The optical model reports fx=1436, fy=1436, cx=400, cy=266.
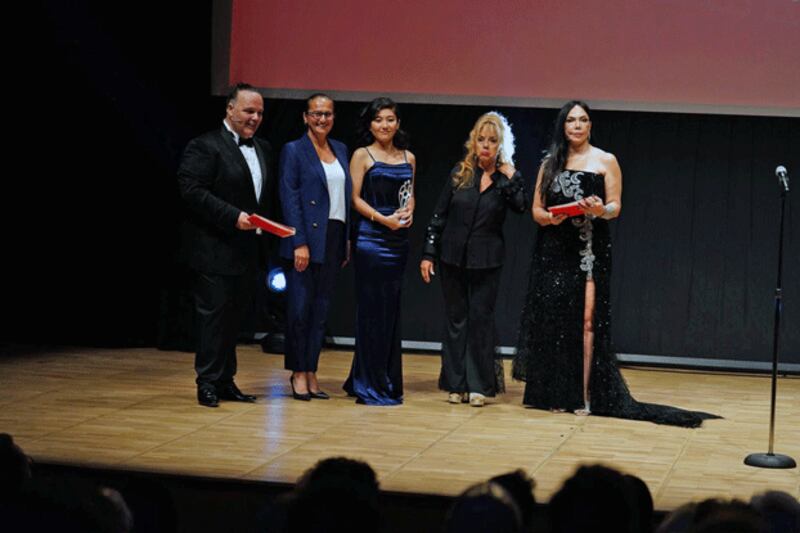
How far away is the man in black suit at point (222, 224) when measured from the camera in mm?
6504

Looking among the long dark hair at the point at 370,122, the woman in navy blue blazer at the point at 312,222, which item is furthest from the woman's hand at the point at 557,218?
the woman in navy blue blazer at the point at 312,222

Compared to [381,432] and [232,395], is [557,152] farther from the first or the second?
[232,395]

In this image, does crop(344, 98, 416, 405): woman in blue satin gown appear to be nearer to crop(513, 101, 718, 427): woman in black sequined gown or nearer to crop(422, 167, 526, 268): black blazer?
crop(422, 167, 526, 268): black blazer

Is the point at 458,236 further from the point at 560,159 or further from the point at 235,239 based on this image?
the point at 235,239

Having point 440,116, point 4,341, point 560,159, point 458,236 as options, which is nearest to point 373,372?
point 458,236

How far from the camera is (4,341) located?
8727 millimetres

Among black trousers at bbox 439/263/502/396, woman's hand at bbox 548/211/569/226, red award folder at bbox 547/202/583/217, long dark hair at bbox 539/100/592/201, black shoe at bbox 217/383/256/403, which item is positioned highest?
long dark hair at bbox 539/100/592/201

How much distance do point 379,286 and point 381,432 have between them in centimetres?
97

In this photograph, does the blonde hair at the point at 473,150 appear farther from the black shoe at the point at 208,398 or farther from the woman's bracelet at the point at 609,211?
the black shoe at the point at 208,398

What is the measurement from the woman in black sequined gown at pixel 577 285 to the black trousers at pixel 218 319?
139 centimetres

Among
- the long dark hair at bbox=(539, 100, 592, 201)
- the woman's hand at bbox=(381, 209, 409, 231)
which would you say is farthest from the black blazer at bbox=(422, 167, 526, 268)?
the woman's hand at bbox=(381, 209, 409, 231)

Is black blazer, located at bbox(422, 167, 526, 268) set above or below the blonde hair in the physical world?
below

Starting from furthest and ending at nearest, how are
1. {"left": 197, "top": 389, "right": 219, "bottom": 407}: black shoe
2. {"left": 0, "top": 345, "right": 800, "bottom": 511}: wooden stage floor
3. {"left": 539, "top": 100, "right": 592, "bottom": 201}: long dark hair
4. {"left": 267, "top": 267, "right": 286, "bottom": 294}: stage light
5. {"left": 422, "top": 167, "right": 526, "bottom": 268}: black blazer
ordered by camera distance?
{"left": 267, "top": 267, "right": 286, "bottom": 294}: stage light, {"left": 422, "top": 167, "right": 526, "bottom": 268}: black blazer, {"left": 539, "top": 100, "right": 592, "bottom": 201}: long dark hair, {"left": 197, "top": 389, "right": 219, "bottom": 407}: black shoe, {"left": 0, "top": 345, "right": 800, "bottom": 511}: wooden stage floor

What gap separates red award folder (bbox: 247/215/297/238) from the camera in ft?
20.7
